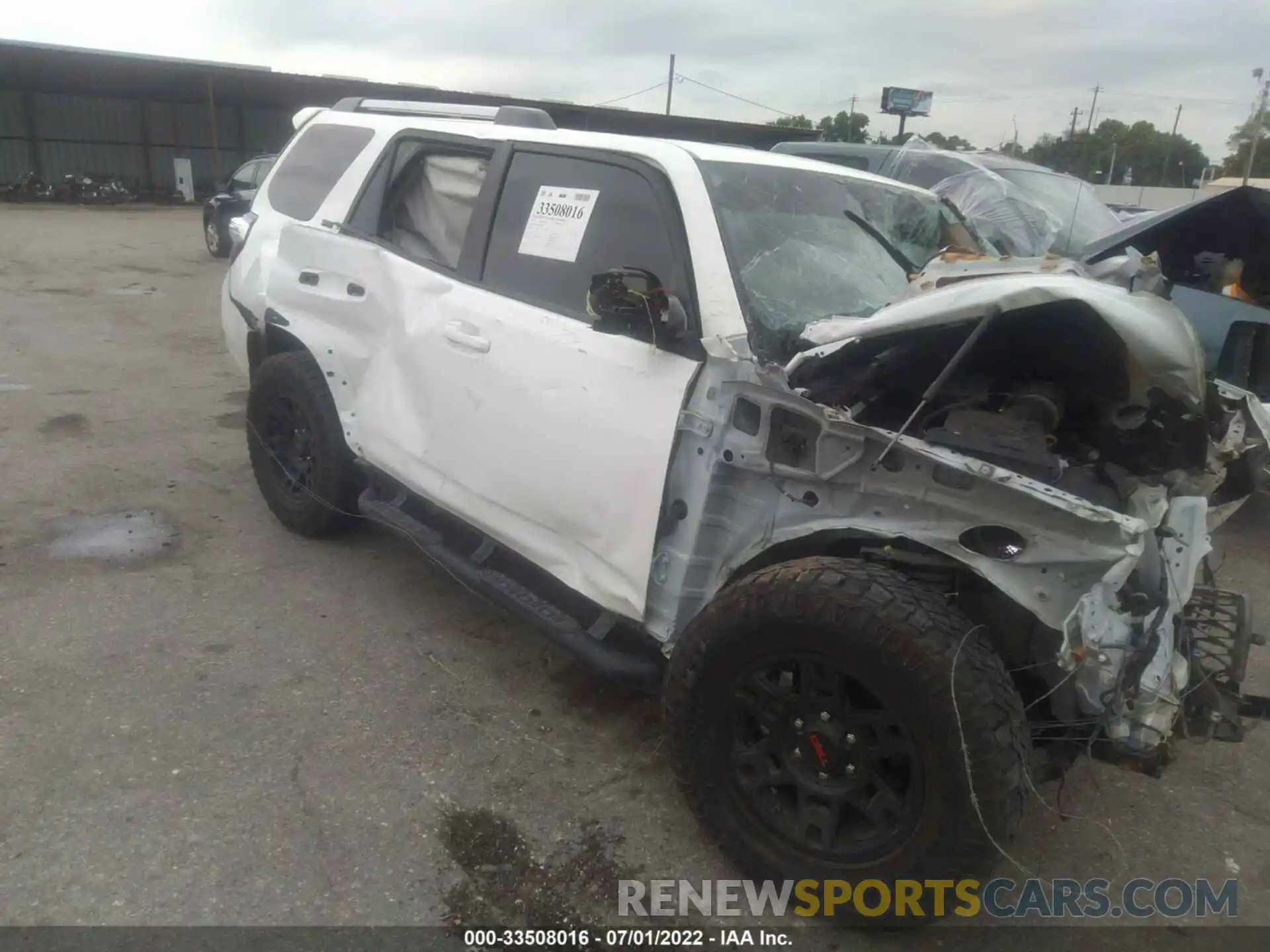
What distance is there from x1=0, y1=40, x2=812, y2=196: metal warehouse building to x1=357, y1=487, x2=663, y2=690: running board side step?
24.1 m

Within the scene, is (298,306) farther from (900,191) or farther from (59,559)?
(900,191)

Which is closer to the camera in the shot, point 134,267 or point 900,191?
point 900,191

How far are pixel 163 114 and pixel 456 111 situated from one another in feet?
104

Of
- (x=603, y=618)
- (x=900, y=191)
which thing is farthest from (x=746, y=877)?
(x=900, y=191)

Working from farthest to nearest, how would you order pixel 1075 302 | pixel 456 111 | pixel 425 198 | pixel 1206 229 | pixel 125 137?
1. pixel 125 137
2. pixel 1206 229
3. pixel 456 111
4. pixel 425 198
5. pixel 1075 302

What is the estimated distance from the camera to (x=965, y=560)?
2303 mm

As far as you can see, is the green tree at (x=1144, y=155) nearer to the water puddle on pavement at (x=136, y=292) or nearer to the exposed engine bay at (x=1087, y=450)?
the water puddle on pavement at (x=136, y=292)

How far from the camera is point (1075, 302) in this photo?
2.46 meters

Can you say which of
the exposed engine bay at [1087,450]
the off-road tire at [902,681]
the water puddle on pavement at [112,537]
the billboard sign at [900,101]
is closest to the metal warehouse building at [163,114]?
the billboard sign at [900,101]

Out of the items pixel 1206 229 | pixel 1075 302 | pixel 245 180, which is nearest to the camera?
pixel 1075 302

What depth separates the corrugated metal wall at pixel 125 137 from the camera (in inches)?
1127

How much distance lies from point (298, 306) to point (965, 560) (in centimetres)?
325

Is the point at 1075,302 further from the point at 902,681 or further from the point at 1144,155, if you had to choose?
the point at 1144,155

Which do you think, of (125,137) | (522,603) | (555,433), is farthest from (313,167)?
(125,137)
